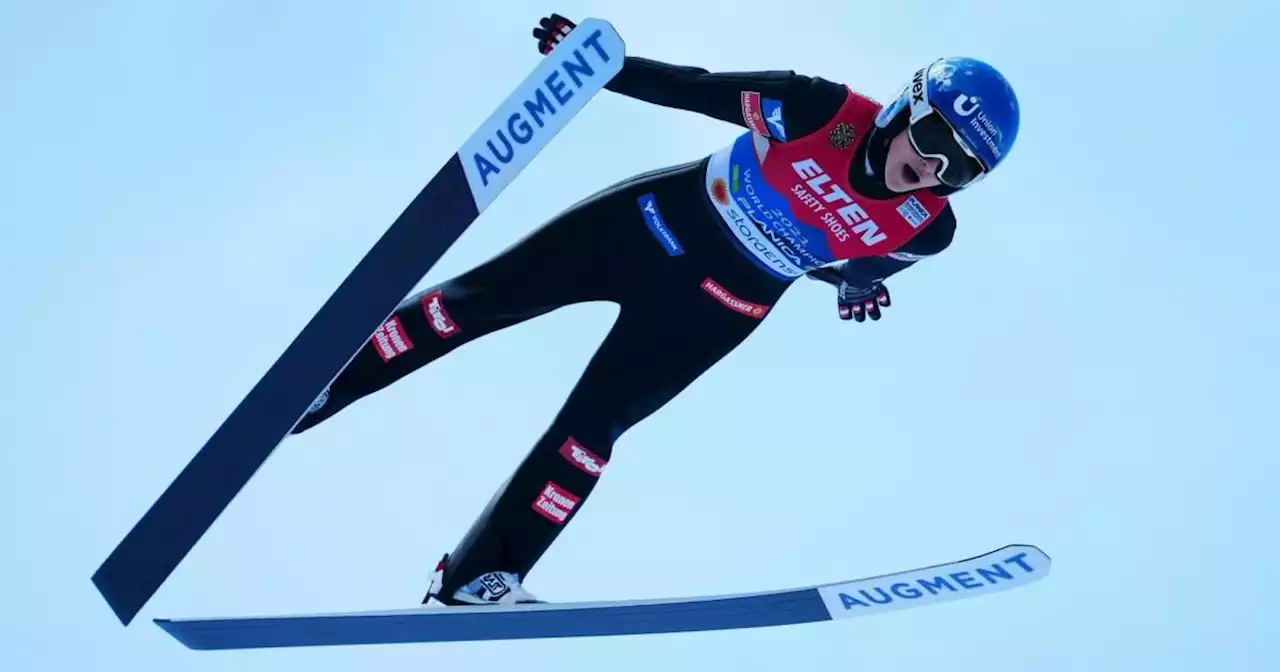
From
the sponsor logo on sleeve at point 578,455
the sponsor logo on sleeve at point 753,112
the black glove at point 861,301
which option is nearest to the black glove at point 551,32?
the sponsor logo on sleeve at point 753,112

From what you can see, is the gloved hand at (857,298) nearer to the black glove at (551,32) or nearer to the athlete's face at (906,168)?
the athlete's face at (906,168)

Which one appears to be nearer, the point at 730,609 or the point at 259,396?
the point at 259,396

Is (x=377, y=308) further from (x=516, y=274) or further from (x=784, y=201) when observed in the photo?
(x=784, y=201)

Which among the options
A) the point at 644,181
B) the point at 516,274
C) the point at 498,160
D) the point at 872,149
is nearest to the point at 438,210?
the point at 498,160

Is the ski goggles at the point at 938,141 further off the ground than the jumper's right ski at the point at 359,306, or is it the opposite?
the ski goggles at the point at 938,141

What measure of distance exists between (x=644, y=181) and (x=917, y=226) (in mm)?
1025

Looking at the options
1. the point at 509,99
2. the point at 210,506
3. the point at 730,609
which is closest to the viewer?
the point at 509,99

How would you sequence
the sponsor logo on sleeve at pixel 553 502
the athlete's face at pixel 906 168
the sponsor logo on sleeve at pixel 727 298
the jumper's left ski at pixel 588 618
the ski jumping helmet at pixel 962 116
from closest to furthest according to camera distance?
the ski jumping helmet at pixel 962 116 → the athlete's face at pixel 906 168 → the jumper's left ski at pixel 588 618 → the sponsor logo on sleeve at pixel 553 502 → the sponsor logo on sleeve at pixel 727 298

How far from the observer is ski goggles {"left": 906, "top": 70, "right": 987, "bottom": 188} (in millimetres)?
4676

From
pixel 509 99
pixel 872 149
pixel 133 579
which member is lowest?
pixel 133 579

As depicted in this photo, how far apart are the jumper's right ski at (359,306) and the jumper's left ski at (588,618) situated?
1.25 ft

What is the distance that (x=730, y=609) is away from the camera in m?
5.11

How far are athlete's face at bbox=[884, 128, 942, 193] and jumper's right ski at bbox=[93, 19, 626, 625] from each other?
39.7 inches

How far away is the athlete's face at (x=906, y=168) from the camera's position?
478 cm
